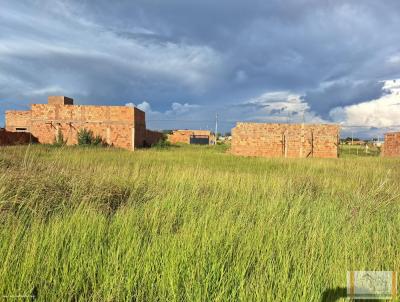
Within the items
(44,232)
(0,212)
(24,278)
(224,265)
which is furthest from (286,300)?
(0,212)

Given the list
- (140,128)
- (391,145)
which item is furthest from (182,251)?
(391,145)

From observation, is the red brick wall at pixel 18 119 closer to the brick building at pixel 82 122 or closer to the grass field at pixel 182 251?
the brick building at pixel 82 122

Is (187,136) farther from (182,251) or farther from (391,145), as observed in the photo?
(182,251)

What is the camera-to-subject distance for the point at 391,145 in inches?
1043

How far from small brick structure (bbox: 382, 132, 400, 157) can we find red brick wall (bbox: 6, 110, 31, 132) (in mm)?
35083

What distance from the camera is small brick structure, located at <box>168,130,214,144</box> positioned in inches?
1993

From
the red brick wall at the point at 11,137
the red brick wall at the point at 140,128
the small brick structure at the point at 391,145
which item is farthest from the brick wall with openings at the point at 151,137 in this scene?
the small brick structure at the point at 391,145

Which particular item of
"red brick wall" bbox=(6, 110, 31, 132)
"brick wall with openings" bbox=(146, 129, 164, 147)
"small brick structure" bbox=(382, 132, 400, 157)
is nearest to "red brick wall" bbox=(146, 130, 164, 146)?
"brick wall with openings" bbox=(146, 129, 164, 147)

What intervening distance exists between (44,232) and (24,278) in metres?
0.84

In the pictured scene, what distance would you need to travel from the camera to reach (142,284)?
2402mm

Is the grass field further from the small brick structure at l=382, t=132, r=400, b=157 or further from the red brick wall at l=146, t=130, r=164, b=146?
the red brick wall at l=146, t=130, r=164, b=146

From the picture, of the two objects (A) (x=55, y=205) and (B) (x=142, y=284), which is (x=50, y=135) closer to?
(A) (x=55, y=205)

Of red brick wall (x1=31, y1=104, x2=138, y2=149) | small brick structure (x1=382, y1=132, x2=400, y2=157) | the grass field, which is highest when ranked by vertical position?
red brick wall (x1=31, y1=104, x2=138, y2=149)

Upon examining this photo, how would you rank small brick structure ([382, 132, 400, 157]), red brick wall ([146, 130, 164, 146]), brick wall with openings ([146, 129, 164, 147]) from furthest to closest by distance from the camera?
1. red brick wall ([146, 130, 164, 146])
2. brick wall with openings ([146, 129, 164, 147])
3. small brick structure ([382, 132, 400, 157])
